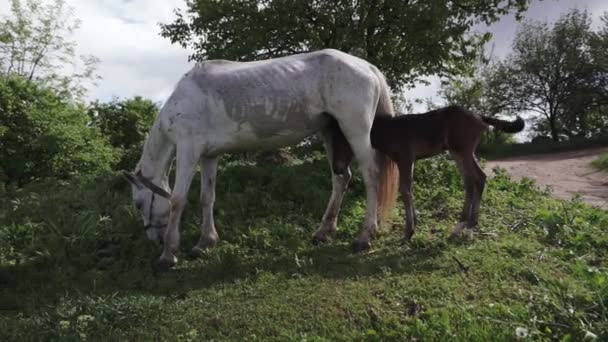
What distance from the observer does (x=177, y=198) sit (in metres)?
5.38

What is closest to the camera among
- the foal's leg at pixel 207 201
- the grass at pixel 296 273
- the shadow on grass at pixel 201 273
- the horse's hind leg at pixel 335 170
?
the grass at pixel 296 273

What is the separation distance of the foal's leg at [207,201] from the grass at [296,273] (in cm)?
22

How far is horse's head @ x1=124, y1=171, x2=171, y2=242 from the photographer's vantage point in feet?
19.0

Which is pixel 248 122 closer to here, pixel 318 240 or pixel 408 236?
pixel 318 240

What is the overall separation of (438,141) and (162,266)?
329 centimetres

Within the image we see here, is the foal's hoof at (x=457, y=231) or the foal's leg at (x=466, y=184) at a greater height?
the foal's leg at (x=466, y=184)

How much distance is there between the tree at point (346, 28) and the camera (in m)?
10.7

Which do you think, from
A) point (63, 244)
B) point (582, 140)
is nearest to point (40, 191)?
point (63, 244)

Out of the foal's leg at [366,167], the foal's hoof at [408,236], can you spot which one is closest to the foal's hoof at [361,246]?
the foal's leg at [366,167]

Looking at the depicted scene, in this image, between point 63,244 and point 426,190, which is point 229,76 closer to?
point 63,244

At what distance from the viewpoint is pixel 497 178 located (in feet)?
29.5

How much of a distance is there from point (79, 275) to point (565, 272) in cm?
489

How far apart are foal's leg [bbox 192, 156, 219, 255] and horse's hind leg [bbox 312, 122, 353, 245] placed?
3.93ft

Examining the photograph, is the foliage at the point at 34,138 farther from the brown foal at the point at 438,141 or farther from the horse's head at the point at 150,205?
the brown foal at the point at 438,141
